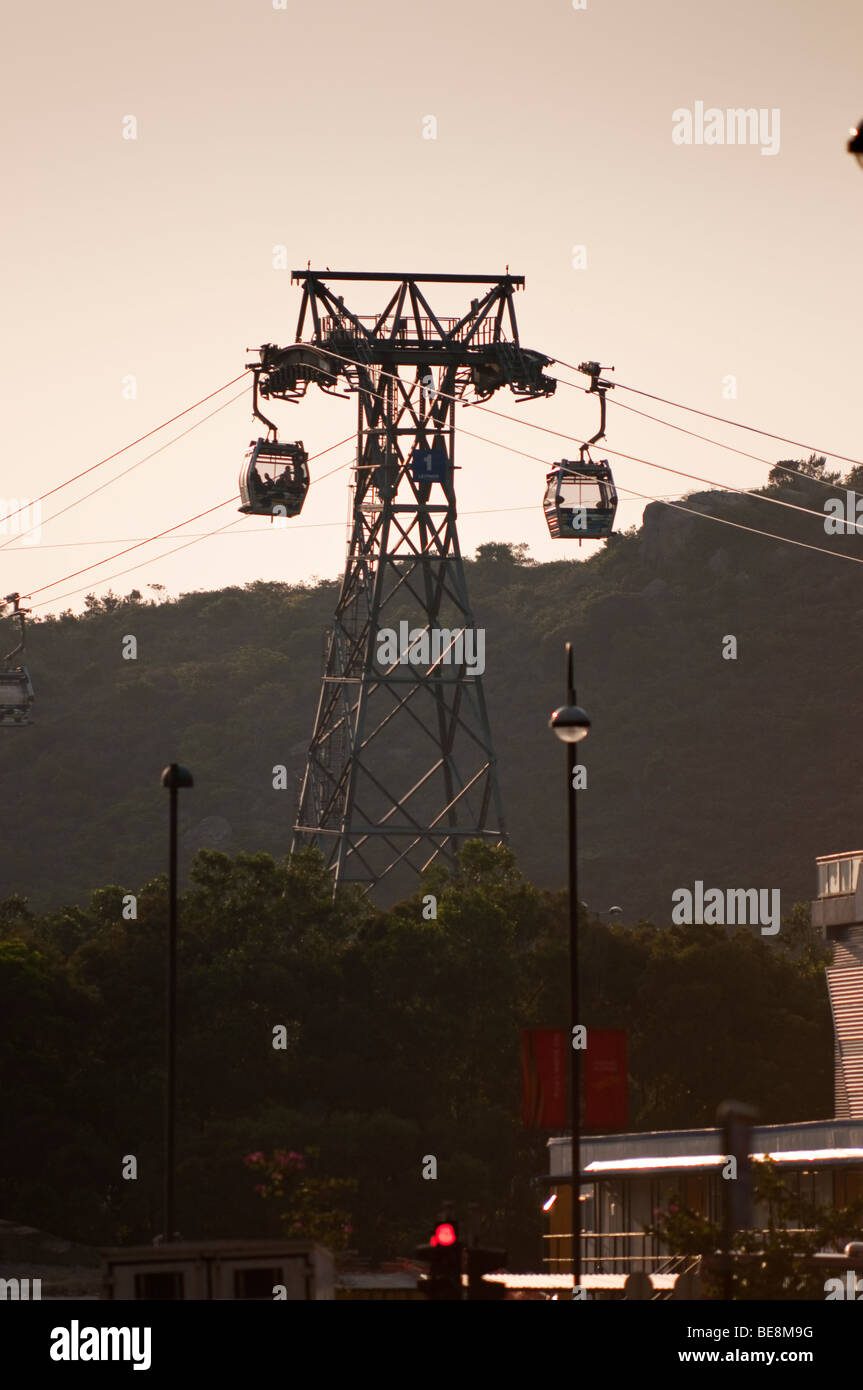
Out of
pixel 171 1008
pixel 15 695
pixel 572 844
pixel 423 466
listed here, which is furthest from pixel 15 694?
pixel 572 844

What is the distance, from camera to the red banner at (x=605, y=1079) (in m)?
57.2

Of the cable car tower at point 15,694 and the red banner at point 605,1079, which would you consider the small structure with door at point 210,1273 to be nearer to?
the red banner at point 605,1079

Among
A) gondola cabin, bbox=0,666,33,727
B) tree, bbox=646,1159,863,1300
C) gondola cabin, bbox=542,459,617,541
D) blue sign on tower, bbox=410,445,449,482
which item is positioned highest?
blue sign on tower, bbox=410,445,449,482

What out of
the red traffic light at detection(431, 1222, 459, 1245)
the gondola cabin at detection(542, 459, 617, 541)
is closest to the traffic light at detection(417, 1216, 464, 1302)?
the red traffic light at detection(431, 1222, 459, 1245)

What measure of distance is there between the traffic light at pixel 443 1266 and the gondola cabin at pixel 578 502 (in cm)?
5380

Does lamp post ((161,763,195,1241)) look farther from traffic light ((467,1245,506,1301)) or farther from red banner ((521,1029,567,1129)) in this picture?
red banner ((521,1029,567,1129))

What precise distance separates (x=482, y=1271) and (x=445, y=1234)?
26.1 inches

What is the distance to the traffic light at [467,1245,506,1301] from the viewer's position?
24750 millimetres

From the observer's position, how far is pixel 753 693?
7751 inches

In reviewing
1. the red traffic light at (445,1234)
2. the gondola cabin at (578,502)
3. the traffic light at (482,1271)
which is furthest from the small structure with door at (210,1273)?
the gondola cabin at (578,502)

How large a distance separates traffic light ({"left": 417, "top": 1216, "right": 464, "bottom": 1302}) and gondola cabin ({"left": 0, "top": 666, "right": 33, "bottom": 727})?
208 ft

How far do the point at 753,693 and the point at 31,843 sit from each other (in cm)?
6279

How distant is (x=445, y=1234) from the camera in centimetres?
2497
